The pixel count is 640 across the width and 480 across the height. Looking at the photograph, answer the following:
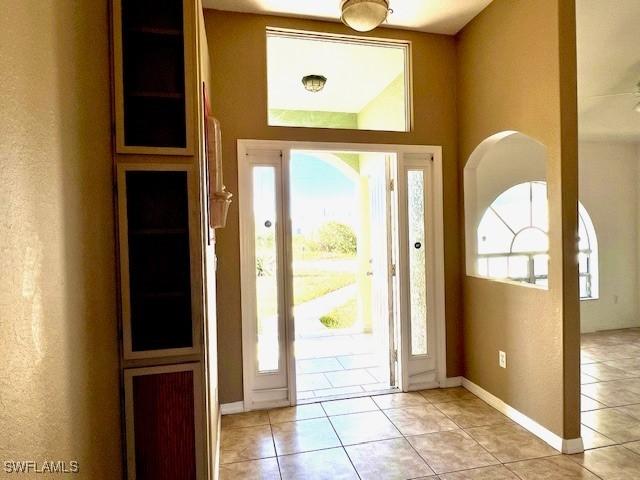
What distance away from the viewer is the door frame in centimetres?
290

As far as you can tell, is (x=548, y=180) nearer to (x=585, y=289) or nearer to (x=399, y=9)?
(x=399, y=9)

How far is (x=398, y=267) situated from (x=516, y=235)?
2.64 meters

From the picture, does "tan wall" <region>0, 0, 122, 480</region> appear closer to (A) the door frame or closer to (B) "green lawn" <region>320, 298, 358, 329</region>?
(A) the door frame

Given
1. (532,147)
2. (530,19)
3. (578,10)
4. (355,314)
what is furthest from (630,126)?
(355,314)

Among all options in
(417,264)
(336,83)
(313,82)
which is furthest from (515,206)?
(313,82)

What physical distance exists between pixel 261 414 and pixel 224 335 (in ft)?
2.21

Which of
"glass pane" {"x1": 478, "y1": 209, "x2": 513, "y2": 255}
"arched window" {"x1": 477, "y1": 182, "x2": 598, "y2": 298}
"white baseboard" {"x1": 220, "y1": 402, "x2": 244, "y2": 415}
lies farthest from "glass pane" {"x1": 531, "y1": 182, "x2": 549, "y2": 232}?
"white baseboard" {"x1": 220, "y1": 402, "x2": 244, "y2": 415}

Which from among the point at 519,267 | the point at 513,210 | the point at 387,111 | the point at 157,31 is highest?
the point at 387,111

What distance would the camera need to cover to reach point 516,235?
4.98 metres

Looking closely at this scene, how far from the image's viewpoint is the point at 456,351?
3.31 meters

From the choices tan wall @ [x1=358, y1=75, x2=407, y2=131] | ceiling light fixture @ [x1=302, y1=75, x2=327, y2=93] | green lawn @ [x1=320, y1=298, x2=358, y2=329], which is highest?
ceiling light fixture @ [x1=302, y1=75, x2=327, y2=93]

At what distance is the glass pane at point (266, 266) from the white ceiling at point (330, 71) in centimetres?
72

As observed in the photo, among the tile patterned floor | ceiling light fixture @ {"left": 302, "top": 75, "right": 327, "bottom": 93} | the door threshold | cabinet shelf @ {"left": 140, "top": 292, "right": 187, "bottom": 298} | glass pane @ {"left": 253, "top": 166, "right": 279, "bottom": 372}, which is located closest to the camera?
cabinet shelf @ {"left": 140, "top": 292, "right": 187, "bottom": 298}

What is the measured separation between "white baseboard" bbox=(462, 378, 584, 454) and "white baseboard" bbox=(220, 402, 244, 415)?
75.7 inches
